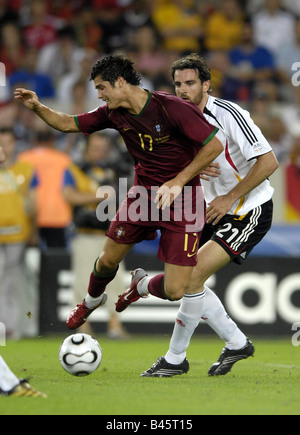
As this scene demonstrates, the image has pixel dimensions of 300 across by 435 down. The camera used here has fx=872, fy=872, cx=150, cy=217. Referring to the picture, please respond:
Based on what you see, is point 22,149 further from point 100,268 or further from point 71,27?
point 100,268

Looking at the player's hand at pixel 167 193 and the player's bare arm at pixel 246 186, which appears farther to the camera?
the player's bare arm at pixel 246 186

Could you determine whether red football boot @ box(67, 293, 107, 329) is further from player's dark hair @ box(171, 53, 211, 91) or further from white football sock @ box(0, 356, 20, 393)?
player's dark hair @ box(171, 53, 211, 91)

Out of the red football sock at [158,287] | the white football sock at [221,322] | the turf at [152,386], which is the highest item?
the red football sock at [158,287]

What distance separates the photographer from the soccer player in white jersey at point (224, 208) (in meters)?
6.84

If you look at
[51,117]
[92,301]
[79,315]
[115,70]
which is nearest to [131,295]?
[92,301]

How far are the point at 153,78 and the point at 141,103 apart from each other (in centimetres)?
707

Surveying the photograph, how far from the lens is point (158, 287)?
6938 mm

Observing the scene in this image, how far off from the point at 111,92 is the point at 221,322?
2097mm

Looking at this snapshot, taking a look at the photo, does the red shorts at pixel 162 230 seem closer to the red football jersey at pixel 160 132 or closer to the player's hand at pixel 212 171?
the red football jersey at pixel 160 132

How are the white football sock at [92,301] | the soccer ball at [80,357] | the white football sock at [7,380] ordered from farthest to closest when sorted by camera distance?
the white football sock at [92,301], the soccer ball at [80,357], the white football sock at [7,380]

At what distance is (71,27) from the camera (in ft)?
48.5

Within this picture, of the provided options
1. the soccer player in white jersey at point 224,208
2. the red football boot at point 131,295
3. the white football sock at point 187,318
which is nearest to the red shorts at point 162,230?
the soccer player in white jersey at point 224,208

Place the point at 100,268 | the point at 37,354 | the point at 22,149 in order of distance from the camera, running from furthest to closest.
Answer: the point at 22,149 → the point at 37,354 → the point at 100,268

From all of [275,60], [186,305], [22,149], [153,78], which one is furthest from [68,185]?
[275,60]
